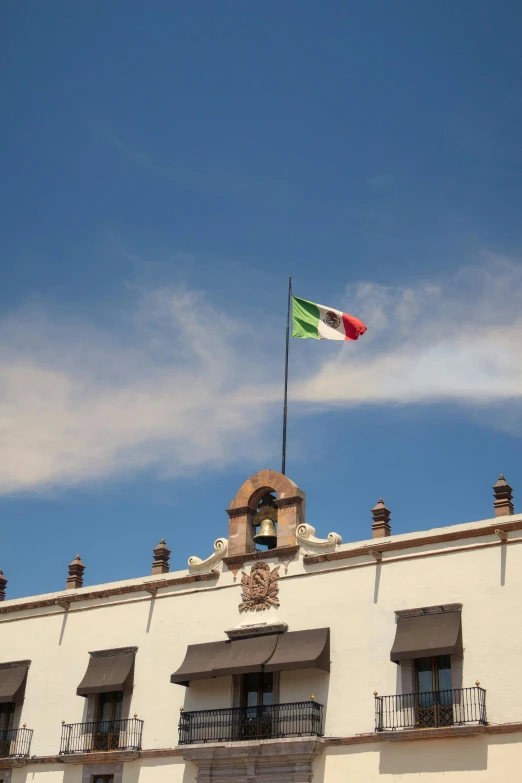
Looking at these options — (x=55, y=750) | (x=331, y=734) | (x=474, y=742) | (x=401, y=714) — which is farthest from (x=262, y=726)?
(x=55, y=750)

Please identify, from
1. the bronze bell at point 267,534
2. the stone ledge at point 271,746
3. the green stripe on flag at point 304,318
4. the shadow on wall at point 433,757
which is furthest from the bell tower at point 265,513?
the shadow on wall at point 433,757

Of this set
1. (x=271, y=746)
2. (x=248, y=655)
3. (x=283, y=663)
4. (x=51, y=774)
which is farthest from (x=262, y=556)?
(x=51, y=774)

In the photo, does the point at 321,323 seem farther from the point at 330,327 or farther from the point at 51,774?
the point at 51,774

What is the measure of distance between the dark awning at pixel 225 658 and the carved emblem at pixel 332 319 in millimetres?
8781

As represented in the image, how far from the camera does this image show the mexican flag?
27.8 meters

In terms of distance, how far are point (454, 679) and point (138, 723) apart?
929 centimetres

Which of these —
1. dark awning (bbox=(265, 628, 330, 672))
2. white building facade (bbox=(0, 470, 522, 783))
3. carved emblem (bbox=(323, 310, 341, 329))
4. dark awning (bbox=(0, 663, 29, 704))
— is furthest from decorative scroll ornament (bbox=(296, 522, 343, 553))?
dark awning (bbox=(0, 663, 29, 704))

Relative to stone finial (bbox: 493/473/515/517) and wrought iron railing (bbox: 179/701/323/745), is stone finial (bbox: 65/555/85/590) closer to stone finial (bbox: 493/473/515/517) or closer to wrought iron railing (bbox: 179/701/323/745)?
wrought iron railing (bbox: 179/701/323/745)

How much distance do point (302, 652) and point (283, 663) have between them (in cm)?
53

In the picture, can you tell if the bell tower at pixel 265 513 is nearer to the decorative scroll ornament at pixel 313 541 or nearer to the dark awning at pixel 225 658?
the decorative scroll ornament at pixel 313 541

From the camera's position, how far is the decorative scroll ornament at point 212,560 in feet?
90.1

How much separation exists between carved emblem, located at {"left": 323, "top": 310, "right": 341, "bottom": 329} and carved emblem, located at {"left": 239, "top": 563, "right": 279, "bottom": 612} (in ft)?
22.9

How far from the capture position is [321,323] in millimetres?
28125

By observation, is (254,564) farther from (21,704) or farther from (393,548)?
(21,704)
